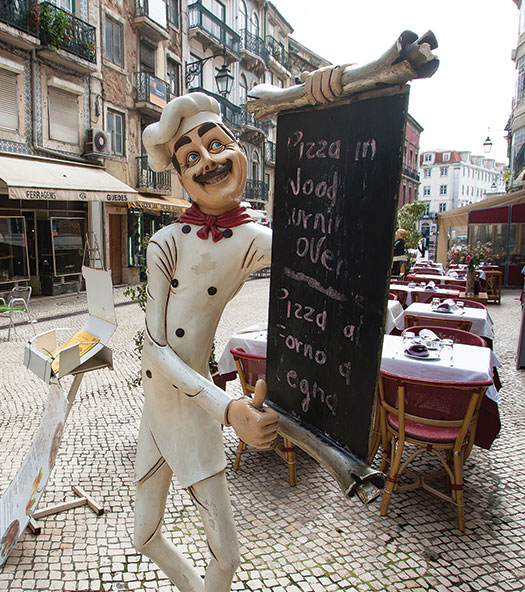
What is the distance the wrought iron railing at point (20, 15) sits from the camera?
10.6 meters

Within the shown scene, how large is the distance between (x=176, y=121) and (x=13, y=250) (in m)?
A: 11.3

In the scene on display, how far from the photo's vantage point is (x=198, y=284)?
5.80 ft

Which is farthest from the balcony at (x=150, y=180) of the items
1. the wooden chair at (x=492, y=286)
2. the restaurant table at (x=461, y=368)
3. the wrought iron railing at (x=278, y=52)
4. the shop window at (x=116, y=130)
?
the wrought iron railing at (x=278, y=52)

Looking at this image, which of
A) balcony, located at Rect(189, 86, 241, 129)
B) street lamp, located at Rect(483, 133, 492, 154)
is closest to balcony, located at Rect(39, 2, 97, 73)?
balcony, located at Rect(189, 86, 241, 129)

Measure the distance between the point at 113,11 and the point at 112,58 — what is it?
1.28m

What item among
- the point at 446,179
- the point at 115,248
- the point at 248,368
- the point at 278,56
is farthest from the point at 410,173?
the point at 248,368

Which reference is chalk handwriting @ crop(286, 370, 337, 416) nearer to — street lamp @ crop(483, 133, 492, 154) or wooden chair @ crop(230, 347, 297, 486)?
wooden chair @ crop(230, 347, 297, 486)

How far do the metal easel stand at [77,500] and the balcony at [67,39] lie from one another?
1148 cm

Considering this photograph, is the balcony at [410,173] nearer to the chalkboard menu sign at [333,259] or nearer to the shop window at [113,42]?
the shop window at [113,42]

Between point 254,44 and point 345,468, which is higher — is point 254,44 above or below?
above

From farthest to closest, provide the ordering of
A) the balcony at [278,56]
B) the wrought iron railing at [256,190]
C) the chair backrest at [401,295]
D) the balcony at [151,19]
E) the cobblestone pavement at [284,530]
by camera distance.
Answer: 1. the balcony at [278,56]
2. the wrought iron railing at [256,190]
3. the balcony at [151,19]
4. the chair backrest at [401,295]
5. the cobblestone pavement at [284,530]

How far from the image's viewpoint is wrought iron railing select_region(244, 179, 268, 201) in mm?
24594

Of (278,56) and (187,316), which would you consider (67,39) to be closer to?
(187,316)

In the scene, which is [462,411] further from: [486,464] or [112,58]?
[112,58]
